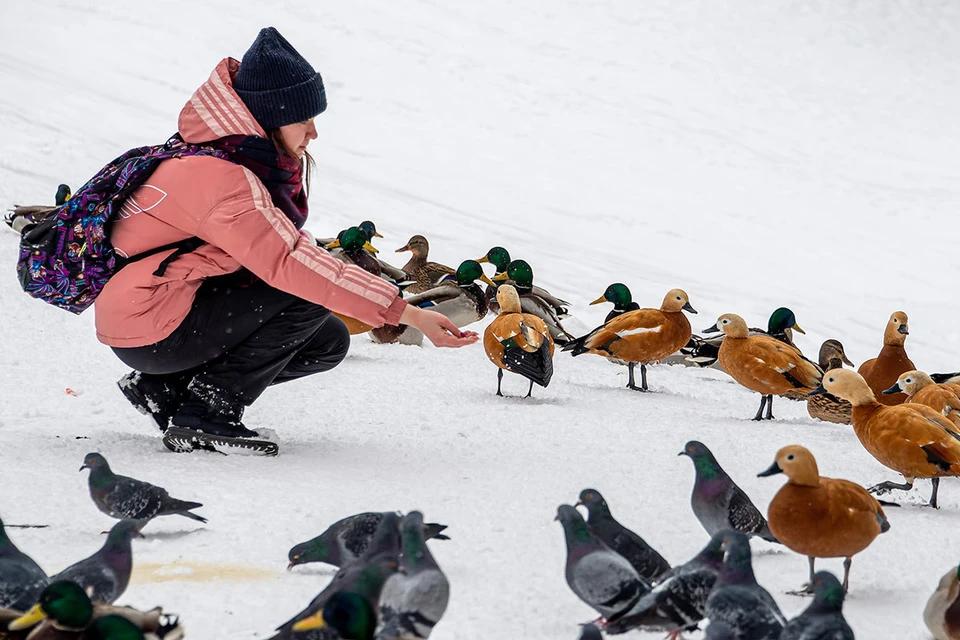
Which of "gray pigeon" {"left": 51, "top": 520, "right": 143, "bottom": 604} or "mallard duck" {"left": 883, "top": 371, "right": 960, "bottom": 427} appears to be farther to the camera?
"mallard duck" {"left": 883, "top": 371, "right": 960, "bottom": 427}

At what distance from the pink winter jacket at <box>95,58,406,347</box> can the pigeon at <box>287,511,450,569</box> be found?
102cm

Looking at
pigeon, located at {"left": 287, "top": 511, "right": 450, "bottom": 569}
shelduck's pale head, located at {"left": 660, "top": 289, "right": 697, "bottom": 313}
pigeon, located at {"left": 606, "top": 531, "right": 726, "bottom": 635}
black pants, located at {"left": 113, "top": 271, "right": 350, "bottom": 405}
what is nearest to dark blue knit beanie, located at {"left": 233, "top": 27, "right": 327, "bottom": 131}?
black pants, located at {"left": 113, "top": 271, "right": 350, "bottom": 405}

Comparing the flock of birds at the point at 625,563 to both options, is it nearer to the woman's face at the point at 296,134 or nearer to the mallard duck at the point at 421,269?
the woman's face at the point at 296,134

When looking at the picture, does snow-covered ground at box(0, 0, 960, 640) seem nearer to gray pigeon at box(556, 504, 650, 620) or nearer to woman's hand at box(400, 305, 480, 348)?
gray pigeon at box(556, 504, 650, 620)

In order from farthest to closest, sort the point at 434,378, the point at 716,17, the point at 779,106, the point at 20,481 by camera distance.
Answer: the point at 716,17 → the point at 779,106 → the point at 434,378 → the point at 20,481

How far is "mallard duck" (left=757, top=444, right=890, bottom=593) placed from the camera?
3.46 metres

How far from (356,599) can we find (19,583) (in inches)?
35.6

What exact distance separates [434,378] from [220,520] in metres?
2.85

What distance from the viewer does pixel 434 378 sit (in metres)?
6.57

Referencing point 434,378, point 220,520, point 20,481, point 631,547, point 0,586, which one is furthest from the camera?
point 434,378

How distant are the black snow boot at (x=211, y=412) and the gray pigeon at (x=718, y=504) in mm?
1682

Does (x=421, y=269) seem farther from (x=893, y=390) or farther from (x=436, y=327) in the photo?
(x=436, y=327)

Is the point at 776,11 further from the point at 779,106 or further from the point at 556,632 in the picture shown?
the point at 556,632

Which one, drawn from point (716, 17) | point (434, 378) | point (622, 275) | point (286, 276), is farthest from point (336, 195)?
point (716, 17)
